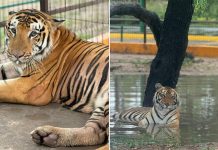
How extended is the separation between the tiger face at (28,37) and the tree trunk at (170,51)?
158cm

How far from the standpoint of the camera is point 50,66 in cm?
441

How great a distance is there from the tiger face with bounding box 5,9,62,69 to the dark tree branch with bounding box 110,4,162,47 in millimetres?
1523

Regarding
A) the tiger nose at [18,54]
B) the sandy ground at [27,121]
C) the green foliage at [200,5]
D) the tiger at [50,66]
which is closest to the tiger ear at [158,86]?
the green foliage at [200,5]

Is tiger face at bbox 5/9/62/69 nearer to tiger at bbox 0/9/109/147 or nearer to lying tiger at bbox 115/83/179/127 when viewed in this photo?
tiger at bbox 0/9/109/147

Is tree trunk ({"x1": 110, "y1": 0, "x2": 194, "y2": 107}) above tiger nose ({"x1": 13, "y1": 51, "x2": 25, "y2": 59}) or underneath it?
above

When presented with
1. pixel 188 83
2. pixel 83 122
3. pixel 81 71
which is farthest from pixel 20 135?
pixel 188 83

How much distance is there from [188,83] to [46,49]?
1744mm

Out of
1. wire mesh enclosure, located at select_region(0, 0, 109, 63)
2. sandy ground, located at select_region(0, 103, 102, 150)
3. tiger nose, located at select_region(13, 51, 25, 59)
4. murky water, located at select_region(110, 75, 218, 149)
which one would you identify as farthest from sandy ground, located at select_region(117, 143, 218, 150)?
wire mesh enclosure, located at select_region(0, 0, 109, 63)

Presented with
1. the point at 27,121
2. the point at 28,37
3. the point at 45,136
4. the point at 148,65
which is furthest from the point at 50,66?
the point at 148,65

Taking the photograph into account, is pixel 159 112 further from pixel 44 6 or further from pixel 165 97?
pixel 44 6

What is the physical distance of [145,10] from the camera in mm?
2844

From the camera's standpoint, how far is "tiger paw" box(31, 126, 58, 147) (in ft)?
11.5

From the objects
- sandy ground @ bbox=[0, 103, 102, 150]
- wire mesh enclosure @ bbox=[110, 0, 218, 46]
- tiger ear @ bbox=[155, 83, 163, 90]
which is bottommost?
sandy ground @ bbox=[0, 103, 102, 150]

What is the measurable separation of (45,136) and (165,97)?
982 millimetres
